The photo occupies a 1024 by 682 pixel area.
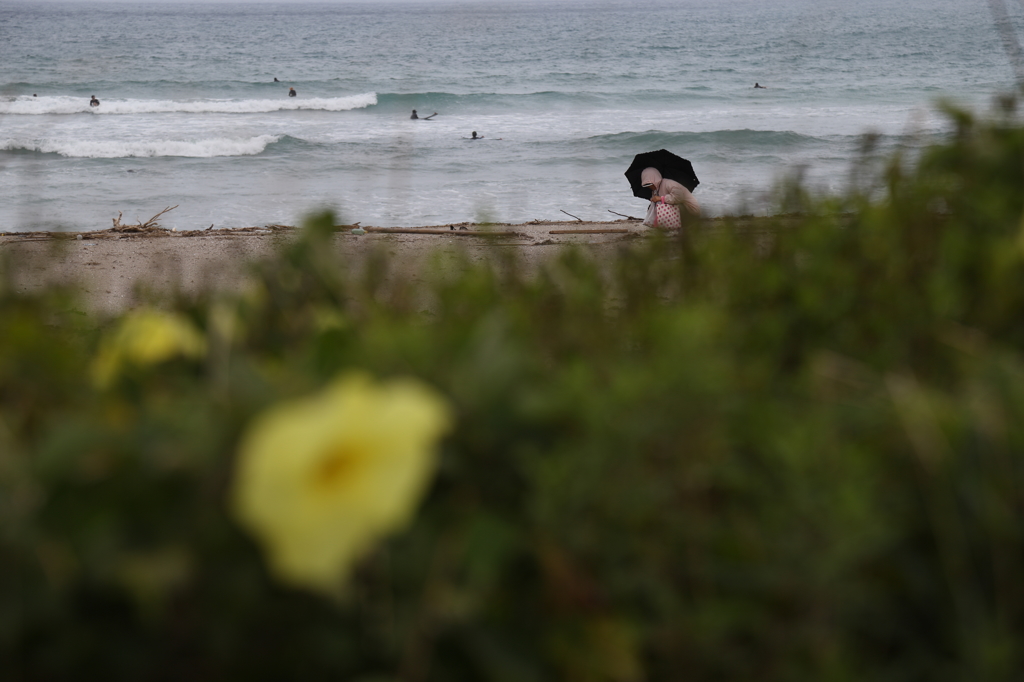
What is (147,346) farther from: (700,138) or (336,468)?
(700,138)

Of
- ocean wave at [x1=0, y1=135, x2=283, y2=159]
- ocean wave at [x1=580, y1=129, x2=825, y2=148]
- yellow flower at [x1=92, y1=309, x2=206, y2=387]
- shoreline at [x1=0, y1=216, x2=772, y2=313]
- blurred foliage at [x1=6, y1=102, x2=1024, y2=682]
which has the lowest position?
shoreline at [x1=0, y1=216, x2=772, y2=313]

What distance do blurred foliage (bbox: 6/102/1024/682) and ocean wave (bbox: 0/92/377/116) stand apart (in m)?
25.9

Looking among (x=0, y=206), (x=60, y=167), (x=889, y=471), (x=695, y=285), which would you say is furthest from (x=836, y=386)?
(x=60, y=167)

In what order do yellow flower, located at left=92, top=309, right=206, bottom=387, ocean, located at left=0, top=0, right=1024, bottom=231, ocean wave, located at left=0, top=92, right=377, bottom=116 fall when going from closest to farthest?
1. yellow flower, located at left=92, top=309, right=206, bottom=387
2. ocean, located at left=0, top=0, right=1024, bottom=231
3. ocean wave, located at left=0, top=92, right=377, bottom=116

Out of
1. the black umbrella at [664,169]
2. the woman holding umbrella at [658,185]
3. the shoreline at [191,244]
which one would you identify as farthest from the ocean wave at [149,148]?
the woman holding umbrella at [658,185]

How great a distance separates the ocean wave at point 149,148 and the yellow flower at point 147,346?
18.4m

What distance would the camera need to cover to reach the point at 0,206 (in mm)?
10766

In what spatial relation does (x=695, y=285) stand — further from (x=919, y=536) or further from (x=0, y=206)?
(x=0, y=206)


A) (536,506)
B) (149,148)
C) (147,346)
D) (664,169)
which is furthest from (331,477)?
(149,148)

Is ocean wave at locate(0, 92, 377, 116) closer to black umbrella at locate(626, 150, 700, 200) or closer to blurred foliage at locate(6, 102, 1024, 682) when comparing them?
black umbrella at locate(626, 150, 700, 200)

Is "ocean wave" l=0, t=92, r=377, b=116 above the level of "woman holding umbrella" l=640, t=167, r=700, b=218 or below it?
above

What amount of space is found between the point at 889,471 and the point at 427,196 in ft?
42.7

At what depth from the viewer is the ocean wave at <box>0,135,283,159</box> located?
1756cm

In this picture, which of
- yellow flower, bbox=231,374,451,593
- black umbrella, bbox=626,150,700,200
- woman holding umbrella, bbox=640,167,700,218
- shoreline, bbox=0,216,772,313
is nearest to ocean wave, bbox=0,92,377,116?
shoreline, bbox=0,216,772,313
